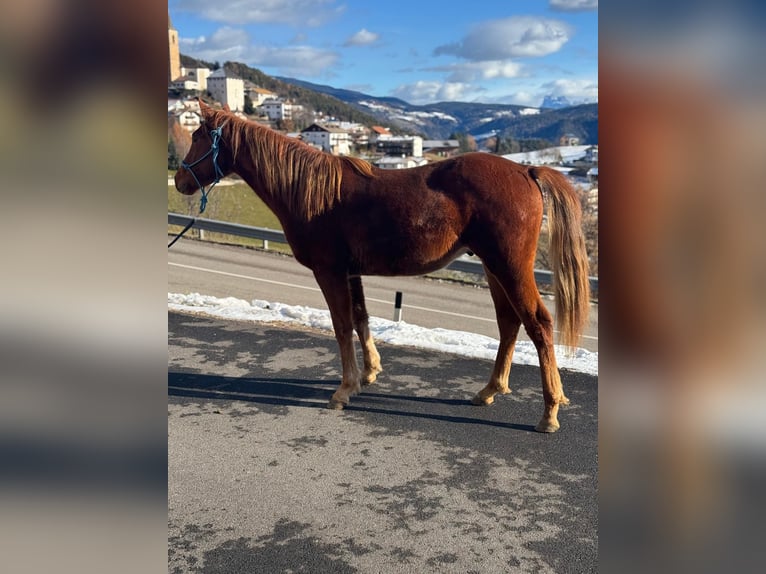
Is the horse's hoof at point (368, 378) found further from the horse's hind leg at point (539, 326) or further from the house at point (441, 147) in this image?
the house at point (441, 147)

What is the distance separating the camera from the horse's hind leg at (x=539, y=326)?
149 inches

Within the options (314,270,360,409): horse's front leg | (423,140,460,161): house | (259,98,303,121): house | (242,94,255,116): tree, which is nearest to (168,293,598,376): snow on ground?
(314,270,360,409): horse's front leg

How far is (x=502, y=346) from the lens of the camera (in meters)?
4.36

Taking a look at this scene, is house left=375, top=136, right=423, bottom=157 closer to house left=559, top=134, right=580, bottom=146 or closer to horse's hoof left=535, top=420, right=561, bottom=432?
house left=559, top=134, right=580, bottom=146

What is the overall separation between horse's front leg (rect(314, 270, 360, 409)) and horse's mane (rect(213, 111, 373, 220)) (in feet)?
1.58

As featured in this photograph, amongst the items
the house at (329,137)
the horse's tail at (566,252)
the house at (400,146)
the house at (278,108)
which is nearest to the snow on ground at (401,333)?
the horse's tail at (566,252)

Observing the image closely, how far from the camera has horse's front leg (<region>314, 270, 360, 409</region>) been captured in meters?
4.21

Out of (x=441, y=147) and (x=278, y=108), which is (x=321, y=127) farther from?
(x=278, y=108)

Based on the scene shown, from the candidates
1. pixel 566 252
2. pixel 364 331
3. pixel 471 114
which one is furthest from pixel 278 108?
pixel 566 252

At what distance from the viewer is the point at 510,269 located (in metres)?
3.77

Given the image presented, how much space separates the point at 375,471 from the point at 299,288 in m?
8.56

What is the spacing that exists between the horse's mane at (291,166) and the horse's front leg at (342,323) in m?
0.48
